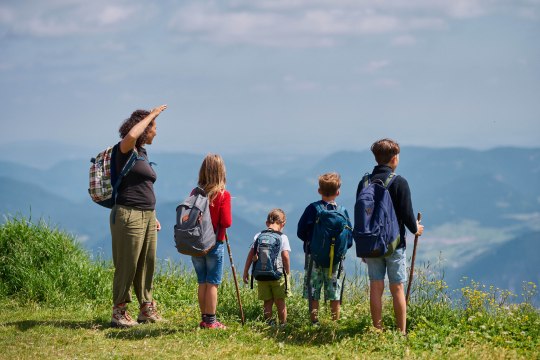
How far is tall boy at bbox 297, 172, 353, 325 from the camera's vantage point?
7941 millimetres

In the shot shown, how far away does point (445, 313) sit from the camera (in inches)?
318

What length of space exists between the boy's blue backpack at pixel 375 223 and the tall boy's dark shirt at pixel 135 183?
2.33m

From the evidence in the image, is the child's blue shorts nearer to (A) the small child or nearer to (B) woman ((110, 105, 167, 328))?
(A) the small child

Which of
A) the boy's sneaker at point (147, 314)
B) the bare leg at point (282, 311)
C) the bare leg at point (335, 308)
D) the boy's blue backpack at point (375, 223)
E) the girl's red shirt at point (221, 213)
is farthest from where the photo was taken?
the boy's sneaker at point (147, 314)

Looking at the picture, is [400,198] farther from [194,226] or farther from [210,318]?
[210,318]

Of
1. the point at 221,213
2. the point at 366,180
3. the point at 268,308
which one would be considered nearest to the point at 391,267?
the point at 366,180

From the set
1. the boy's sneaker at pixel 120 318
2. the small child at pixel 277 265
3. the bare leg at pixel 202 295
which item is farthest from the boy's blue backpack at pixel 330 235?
the boy's sneaker at pixel 120 318

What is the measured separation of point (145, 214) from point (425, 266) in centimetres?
364

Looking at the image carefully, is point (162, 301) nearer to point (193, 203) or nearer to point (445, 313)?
point (193, 203)

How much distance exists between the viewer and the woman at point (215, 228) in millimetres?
7773

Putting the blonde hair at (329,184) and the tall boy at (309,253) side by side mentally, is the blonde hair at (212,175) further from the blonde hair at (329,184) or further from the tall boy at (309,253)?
the blonde hair at (329,184)

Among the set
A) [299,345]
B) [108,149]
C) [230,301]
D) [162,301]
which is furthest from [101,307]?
[299,345]

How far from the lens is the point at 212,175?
7.78 metres

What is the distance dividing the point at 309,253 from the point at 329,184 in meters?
0.87
